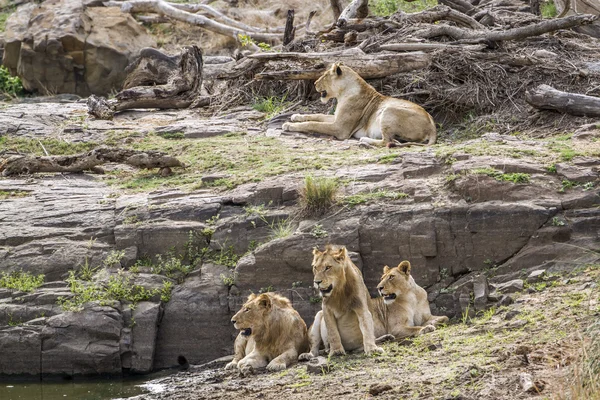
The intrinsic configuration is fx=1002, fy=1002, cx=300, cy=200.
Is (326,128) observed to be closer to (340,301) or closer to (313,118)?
(313,118)

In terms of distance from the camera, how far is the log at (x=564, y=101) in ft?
51.1

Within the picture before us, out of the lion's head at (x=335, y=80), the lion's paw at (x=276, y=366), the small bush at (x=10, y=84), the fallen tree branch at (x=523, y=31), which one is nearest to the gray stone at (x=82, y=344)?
the lion's paw at (x=276, y=366)

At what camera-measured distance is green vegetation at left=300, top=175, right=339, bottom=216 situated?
1299 centimetres

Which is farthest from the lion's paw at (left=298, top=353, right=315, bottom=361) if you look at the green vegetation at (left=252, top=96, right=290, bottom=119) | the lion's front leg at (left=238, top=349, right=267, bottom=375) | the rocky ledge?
the green vegetation at (left=252, top=96, right=290, bottom=119)

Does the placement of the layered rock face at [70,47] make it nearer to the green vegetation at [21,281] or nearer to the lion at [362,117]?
the lion at [362,117]

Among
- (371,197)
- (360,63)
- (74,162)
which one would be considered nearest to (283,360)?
(371,197)

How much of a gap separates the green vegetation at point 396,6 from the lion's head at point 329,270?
14730mm

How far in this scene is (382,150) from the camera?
50.2 ft

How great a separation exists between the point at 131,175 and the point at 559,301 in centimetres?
753

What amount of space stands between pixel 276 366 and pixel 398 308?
173 centimetres

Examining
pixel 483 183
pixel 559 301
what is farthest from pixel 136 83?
pixel 559 301

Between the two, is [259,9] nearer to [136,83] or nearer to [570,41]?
[136,83]

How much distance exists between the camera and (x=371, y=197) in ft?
43.1

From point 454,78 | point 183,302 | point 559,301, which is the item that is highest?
point 454,78
